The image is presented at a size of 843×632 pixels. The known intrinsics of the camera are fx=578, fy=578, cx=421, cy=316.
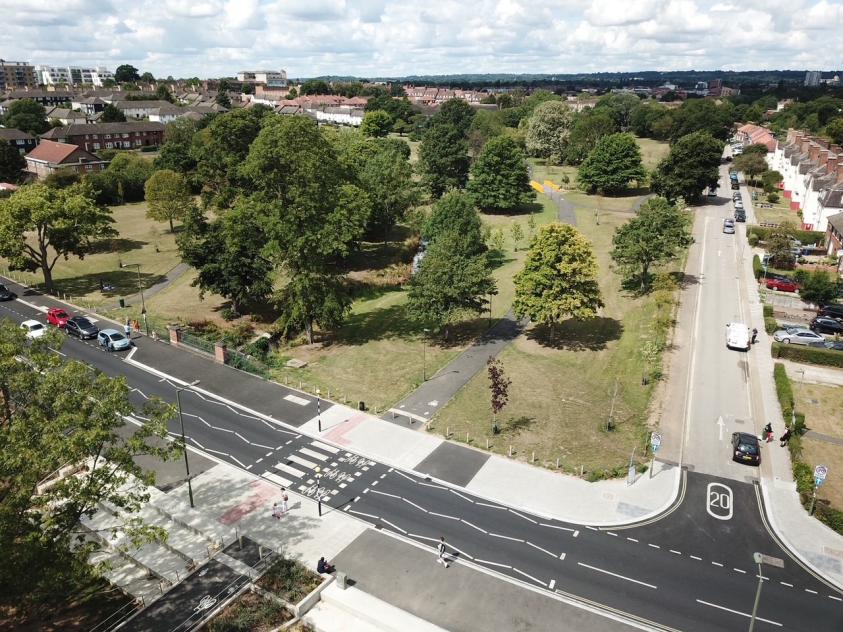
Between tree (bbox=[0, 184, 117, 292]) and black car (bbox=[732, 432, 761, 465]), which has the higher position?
tree (bbox=[0, 184, 117, 292])

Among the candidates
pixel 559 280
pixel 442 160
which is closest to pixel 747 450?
pixel 559 280

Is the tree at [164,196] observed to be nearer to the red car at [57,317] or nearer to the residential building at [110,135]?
the red car at [57,317]

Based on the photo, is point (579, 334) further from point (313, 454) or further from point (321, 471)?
point (321, 471)

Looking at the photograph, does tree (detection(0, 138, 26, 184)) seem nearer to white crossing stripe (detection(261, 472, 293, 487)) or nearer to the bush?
white crossing stripe (detection(261, 472, 293, 487))

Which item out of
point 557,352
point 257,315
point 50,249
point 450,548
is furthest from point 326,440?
point 50,249

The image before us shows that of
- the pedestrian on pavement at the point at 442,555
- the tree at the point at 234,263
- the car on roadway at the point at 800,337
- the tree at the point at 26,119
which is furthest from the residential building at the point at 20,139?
the car on roadway at the point at 800,337

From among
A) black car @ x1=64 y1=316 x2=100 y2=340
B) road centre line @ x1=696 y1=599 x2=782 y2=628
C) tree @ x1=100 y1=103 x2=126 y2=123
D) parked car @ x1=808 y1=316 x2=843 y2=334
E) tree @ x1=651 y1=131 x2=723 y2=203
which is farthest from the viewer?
tree @ x1=100 y1=103 x2=126 y2=123

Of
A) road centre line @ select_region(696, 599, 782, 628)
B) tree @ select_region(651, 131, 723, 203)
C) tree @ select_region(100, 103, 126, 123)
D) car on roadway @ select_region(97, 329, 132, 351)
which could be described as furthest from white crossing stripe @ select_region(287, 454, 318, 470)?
tree @ select_region(100, 103, 126, 123)
